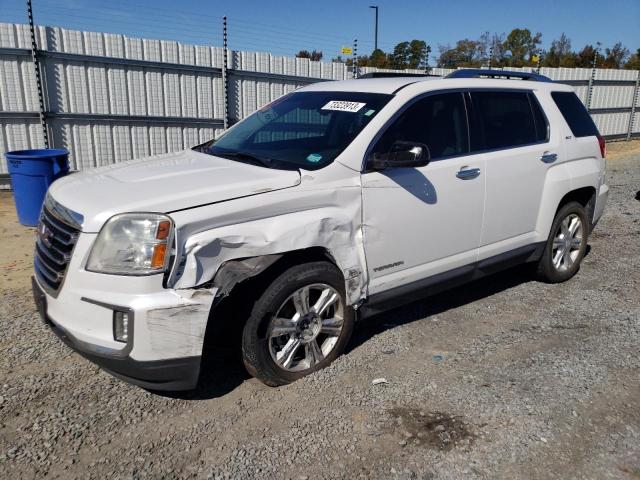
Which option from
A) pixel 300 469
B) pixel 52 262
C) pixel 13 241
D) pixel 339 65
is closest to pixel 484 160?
pixel 300 469

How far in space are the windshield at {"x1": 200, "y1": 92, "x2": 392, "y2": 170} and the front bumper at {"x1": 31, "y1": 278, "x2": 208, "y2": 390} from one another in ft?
4.53

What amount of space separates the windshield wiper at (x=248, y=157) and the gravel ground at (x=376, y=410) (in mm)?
1374

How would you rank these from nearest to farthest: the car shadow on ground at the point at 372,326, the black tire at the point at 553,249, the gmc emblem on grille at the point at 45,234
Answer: the gmc emblem on grille at the point at 45,234 → the car shadow on ground at the point at 372,326 → the black tire at the point at 553,249

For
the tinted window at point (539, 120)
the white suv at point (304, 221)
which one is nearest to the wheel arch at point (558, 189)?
the white suv at point (304, 221)

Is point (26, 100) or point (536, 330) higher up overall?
point (26, 100)

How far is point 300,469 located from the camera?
9.11ft

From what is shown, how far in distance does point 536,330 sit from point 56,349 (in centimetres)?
363

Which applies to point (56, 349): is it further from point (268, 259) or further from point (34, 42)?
point (34, 42)

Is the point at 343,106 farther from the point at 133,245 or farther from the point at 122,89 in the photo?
the point at 122,89

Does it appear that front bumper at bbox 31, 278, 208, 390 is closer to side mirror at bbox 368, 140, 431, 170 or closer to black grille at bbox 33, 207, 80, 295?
black grille at bbox 33, 207, 80, 295

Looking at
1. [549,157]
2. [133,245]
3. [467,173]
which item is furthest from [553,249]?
[133,245]

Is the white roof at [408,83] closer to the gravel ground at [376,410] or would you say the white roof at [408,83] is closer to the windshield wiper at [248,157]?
the windshield wiper at [248,157]

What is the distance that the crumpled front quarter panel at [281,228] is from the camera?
2.91m

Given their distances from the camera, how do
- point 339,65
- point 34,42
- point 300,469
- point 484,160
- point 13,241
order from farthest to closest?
point 339,65, point 34,42, point 13,241, point 484,160, point 300,469
